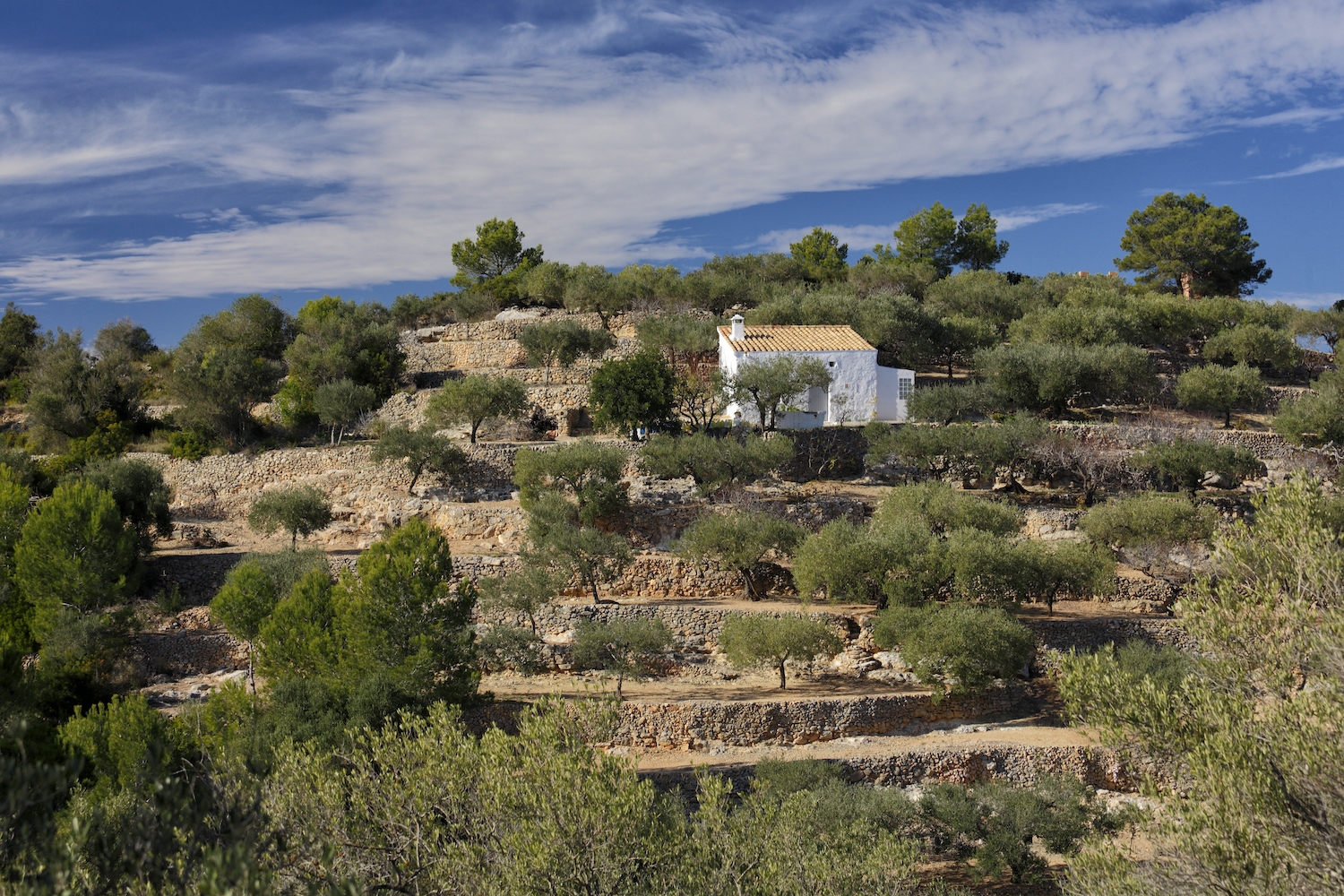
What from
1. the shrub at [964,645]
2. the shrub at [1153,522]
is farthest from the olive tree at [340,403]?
the shrub at [1153,522]

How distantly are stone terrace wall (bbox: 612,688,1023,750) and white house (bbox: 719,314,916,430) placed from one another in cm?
1405

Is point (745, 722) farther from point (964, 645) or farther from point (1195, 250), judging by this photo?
point (1195, 250)

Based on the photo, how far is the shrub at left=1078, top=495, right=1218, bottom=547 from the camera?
23.4 meters

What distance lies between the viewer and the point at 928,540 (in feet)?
72.3

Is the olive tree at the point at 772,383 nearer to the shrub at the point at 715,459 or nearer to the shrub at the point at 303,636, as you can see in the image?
the shrub at the point at 715,459

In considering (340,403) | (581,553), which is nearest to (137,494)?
(340,403)

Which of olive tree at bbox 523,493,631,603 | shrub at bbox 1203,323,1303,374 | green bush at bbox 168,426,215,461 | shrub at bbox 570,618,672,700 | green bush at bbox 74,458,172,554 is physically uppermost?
shrub at bbox 1203,323,1303,374

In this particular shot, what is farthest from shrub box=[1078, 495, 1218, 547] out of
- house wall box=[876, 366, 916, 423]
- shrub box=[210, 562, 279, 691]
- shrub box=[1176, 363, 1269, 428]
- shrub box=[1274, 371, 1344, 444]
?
shrub box=[210, 562, 279, 691]

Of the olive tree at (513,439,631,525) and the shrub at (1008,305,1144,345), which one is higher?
the shrub at (1008,305,1144,345)

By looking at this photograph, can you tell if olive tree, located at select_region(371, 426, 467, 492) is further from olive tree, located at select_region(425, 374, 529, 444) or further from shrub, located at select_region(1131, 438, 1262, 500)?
shrub, located at select_region(1131, 438, 1262, 500)

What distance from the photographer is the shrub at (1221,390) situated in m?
34.1

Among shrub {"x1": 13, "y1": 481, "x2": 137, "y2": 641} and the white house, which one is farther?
the white house

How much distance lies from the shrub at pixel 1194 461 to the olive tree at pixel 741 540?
1228 cm

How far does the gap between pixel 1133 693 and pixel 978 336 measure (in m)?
31.8
